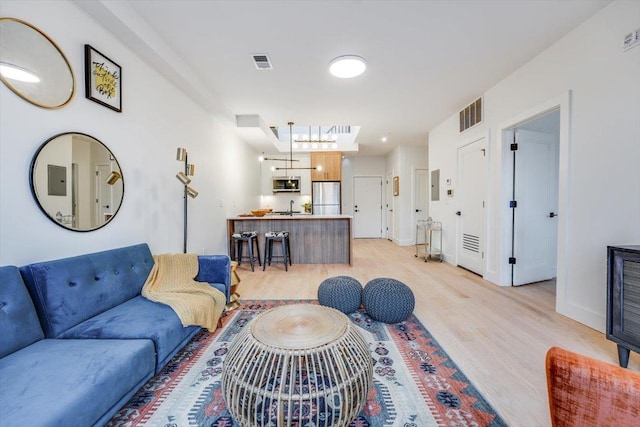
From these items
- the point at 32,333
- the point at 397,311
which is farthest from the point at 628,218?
the point at 32,333

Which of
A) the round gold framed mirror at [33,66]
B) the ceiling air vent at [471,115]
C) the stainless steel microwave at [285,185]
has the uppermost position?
the ceiling air vent at [471,115]

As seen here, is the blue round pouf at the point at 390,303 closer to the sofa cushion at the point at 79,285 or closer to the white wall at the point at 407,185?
the sofa cushion at the point at 79,285

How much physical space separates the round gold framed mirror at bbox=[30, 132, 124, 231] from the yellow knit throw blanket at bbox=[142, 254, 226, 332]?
0.60 metres

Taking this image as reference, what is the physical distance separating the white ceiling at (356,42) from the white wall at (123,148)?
1.01 feet

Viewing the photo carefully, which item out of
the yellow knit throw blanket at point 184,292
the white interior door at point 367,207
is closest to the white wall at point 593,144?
the yellow knit throw blanket at point 184,292

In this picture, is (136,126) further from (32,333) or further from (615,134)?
(615,134)

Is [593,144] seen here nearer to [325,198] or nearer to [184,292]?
[184,292]

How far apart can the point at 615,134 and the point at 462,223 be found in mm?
2511

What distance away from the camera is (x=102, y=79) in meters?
2.16

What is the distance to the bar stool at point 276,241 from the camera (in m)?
4.54

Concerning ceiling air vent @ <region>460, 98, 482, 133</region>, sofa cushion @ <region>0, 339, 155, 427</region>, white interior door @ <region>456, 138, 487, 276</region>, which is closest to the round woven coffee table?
sofa cushion @ <region>0, 339, 155, 427</region>

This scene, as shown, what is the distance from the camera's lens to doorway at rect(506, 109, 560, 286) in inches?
140

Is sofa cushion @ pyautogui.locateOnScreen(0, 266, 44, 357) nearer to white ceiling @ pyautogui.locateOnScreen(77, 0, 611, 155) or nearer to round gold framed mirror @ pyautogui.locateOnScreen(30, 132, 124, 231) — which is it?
round gold framed mirror @ pyautogui.locateOnScreen(30, 132, 124, 231)

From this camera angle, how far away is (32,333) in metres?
1.37
